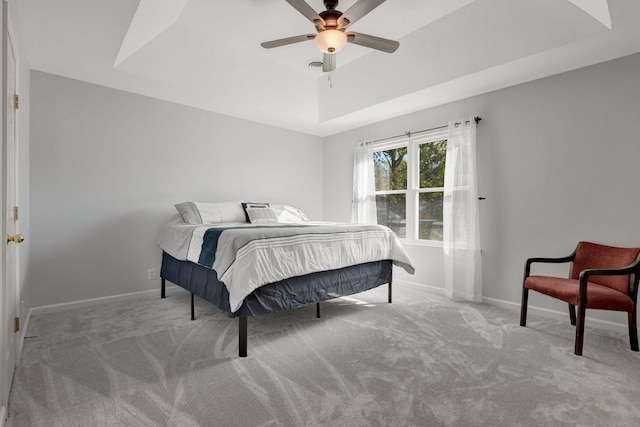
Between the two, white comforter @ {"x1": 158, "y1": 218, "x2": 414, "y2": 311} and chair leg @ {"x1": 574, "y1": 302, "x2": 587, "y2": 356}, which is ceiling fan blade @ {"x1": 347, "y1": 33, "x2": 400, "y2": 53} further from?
chair leg @ {"x1": 574, "y1": 302, "x2": 587, "y2": 356}

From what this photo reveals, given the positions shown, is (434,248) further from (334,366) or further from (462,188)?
(334,366)

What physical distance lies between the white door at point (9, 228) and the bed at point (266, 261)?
109 cm

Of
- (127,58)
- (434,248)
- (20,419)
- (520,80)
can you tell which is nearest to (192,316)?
(20,419)

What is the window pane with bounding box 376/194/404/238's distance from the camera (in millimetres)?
4391

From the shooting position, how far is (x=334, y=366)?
6.65 ft

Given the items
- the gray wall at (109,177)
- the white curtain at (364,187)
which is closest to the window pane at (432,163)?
the white curtain at (364,187)

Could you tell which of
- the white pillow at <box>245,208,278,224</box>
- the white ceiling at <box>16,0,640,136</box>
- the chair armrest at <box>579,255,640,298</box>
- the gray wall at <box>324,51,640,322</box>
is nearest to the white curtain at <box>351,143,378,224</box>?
the white ceiling at <box>16,0,640,136</box>

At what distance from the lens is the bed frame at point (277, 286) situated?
2236 mm

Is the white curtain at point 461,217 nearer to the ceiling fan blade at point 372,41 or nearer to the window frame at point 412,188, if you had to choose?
the window frame at point 412,188

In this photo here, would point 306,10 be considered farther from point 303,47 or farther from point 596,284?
point 596,284

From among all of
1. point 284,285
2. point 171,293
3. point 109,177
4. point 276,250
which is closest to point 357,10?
point 276,250

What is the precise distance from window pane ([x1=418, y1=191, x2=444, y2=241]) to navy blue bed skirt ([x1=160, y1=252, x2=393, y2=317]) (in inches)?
37.8

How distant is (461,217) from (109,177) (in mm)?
3862

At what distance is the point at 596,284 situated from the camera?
257 cm
